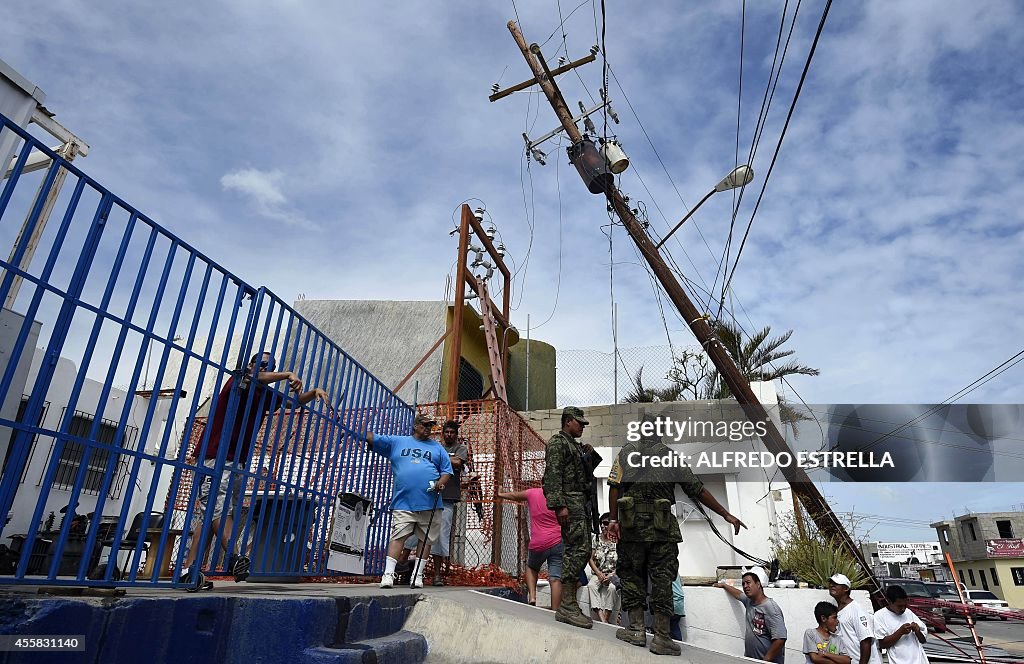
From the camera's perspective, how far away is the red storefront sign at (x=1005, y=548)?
145ft

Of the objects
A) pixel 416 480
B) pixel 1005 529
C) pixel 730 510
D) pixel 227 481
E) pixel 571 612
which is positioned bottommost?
pixel 571 612

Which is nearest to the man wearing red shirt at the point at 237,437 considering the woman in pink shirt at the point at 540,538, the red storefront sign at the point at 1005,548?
the woman in pink shirt at the point at 540,538

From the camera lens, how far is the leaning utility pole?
11.6 metres

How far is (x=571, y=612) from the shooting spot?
4035 millimetres

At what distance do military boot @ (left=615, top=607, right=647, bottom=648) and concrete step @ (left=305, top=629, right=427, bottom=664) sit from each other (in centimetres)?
130

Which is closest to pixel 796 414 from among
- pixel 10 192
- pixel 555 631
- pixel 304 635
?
pixel 555 631

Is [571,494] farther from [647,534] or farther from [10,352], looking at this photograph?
[10,352]

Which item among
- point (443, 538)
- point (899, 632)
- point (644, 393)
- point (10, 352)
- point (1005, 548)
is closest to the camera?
point (10, 352)

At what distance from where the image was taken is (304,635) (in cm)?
276

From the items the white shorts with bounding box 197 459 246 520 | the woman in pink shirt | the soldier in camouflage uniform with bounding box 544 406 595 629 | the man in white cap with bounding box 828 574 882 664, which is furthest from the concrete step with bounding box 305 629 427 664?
the man in white cap with bounding box 828 574 882 664

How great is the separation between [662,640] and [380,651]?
1.81 meters

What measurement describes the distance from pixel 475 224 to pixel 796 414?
927 cm

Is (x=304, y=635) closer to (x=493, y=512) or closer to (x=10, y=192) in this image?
(x=10, y=192)

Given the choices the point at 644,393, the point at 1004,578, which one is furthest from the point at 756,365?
the point at 1004,578
